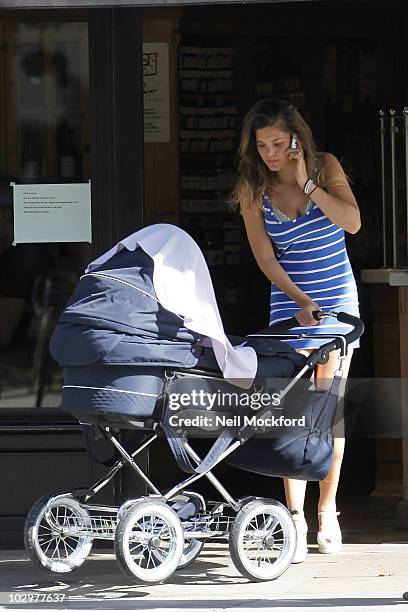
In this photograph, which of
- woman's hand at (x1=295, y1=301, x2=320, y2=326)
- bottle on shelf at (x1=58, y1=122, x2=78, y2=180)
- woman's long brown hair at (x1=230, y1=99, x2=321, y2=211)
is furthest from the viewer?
bottle on shelf at (x1=58, y1=122, x2=78, y2=180)

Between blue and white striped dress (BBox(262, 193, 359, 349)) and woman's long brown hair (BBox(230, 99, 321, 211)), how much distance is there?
70mm

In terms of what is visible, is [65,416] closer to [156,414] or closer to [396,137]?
[156,414]

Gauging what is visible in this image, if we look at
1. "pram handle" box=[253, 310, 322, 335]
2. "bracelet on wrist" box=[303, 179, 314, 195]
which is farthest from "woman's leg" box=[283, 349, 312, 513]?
"bracelet on wrist" box=[303, 179, 314, 195]

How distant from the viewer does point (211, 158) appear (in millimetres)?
8789

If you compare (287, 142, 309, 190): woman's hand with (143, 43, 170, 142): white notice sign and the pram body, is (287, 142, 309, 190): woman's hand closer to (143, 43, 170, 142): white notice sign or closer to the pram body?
the pram body

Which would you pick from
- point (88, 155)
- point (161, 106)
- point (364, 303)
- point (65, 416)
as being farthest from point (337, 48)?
point (65, 416)

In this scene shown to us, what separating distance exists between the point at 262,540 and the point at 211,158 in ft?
13.7

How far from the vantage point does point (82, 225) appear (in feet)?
19.7

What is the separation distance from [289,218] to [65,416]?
1349 millimetres

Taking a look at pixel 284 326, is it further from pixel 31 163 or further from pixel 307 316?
pixel 31 163

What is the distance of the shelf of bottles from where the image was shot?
8.68 metres

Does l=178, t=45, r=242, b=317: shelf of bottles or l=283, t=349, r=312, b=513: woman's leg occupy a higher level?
l=178, t=45, r=242, b=317: shelf of bottles

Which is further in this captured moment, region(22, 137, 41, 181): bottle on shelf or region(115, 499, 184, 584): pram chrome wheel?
region(22, 137, 41, 181): bottle on shelf

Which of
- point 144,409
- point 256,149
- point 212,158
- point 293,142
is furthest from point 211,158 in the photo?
point 144,409
